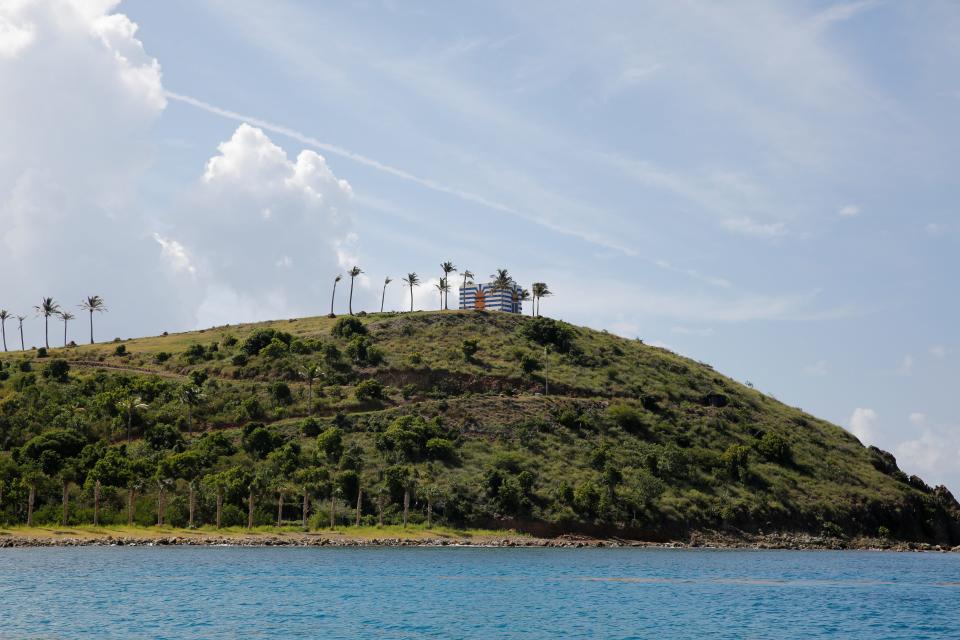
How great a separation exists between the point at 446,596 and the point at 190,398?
88994mm

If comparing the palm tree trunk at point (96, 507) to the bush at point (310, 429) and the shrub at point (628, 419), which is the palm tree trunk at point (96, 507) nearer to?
the bush at point (310, 429)

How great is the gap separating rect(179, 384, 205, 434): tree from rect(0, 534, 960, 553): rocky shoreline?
37.9 meters

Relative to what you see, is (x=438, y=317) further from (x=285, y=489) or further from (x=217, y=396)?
(x=285, y=489)

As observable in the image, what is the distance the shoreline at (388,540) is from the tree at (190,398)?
34.4 metres

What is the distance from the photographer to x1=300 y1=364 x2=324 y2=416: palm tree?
141m

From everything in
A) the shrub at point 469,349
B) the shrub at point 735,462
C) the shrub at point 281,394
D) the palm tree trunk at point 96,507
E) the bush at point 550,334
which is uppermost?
the bush at point 550,334

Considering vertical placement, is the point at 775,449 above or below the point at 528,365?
below

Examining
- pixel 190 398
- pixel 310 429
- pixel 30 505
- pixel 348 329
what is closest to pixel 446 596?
pixel 30 505

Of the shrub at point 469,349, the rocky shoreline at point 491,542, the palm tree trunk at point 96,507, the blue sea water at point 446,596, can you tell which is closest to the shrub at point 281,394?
the shrub at point 469,349

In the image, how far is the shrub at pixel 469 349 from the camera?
160 meters

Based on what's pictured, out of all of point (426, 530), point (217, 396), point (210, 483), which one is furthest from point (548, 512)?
point (217, 396)

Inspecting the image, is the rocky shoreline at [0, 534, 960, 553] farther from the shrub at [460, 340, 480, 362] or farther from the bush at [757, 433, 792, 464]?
the shrub at [460, 340, 480, 362]

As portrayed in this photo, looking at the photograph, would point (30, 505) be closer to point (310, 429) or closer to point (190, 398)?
point (190, 398)

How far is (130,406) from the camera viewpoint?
134000mm
